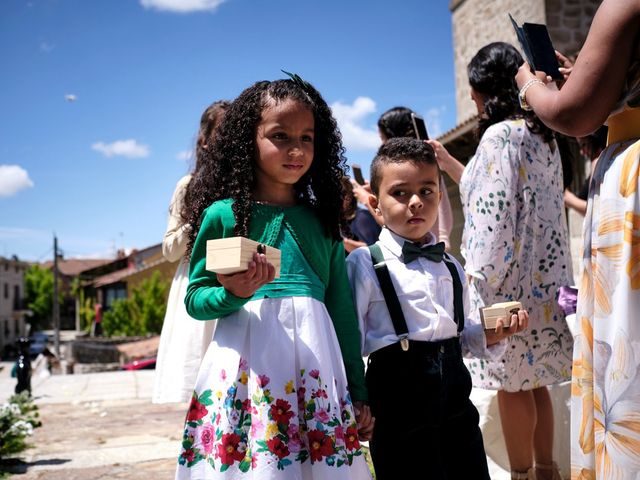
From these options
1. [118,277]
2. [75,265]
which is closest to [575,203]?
[118,277]

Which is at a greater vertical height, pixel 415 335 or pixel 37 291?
pixel 37 291

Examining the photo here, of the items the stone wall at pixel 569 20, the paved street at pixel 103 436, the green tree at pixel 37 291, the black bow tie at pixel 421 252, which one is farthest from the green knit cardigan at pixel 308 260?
the green tree at pixel 37 291

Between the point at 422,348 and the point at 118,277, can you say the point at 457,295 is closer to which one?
the point at 422,348

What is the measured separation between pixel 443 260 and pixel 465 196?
0.66 m

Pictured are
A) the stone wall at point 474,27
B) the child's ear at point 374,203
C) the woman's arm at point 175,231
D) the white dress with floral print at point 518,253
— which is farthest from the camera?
the stone wall at point 474,27

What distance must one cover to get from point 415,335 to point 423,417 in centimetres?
25

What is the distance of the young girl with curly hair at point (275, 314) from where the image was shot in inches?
67.8

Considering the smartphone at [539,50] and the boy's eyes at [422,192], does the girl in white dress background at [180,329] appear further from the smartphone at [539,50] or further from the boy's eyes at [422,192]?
the smartphone at [539,50]

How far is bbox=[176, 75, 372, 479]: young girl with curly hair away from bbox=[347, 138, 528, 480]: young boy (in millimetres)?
111

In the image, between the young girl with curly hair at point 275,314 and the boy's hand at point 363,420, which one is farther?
the boy's hand at point 363,420

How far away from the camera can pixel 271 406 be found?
68.2 inches

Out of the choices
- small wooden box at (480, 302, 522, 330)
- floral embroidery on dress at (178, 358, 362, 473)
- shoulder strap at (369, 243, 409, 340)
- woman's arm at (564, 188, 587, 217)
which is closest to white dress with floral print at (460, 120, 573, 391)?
small wooden box at (480, 302, 522, 330)

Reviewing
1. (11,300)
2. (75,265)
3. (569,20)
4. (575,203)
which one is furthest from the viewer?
(75,265)

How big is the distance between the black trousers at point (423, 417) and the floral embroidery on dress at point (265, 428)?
251 millimetres
